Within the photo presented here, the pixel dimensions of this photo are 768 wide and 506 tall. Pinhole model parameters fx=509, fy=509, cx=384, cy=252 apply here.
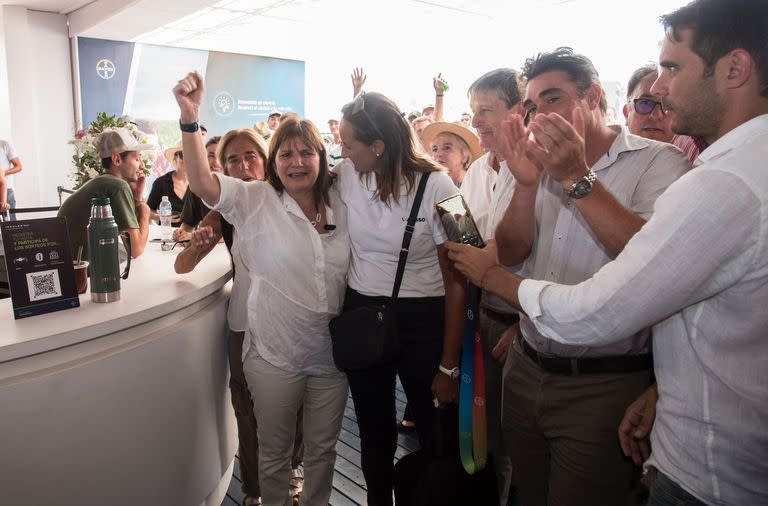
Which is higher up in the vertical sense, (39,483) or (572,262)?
(572,262)

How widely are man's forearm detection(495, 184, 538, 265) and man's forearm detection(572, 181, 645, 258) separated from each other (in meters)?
0.35

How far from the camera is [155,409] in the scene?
170cm

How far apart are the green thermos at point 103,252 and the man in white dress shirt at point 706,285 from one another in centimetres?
130

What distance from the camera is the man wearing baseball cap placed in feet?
7.10

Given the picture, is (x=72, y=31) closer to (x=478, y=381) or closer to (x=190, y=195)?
(x=190, y=195)

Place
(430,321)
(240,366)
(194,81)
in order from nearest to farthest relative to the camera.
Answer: (194,81) < (430,321) < (240,366)

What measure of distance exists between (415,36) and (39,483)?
29.5ft

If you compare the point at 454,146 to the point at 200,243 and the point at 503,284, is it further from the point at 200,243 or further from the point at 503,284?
the point at 503,284

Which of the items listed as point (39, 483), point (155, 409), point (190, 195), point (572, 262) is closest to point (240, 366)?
point (155, 409)

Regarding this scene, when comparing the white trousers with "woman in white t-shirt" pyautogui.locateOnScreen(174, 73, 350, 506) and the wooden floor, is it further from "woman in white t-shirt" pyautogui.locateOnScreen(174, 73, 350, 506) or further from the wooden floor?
the wooden floor

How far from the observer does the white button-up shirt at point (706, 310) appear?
0.80 metres

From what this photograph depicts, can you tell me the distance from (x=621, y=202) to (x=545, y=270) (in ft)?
0.92

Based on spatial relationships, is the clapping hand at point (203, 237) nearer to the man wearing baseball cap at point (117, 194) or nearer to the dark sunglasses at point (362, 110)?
the man wearing baseball cap at point (117, 194)

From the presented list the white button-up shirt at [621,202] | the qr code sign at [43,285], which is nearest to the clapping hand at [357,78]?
the white button-up shirt at [621,202]
